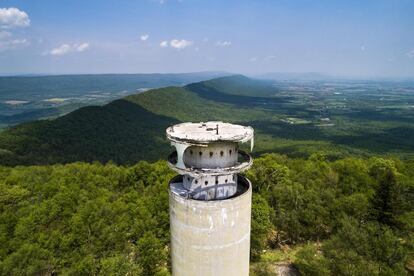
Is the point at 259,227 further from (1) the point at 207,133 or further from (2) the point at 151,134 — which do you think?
(2) the point at 151,134

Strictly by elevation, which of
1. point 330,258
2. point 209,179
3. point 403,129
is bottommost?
point 403,129

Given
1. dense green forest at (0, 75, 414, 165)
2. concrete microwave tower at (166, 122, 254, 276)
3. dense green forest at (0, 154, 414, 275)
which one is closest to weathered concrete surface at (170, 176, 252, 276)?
concrete microwave tower at (166, 122, 254, 276)

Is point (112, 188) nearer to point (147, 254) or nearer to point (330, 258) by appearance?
point (147, 254)

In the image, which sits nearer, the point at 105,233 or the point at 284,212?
the point at 105,233

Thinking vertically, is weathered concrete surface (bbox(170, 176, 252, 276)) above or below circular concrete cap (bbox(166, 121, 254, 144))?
below

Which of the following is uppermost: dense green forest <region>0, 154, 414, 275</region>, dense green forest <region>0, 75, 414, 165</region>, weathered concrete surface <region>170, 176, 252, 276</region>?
weathered concrete surface <region>170, 176, 252, 276</region>

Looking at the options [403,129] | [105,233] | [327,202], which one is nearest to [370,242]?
[327,202]

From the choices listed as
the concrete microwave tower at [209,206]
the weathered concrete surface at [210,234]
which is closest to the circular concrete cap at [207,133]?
the concrete microwave tower at [209,206]

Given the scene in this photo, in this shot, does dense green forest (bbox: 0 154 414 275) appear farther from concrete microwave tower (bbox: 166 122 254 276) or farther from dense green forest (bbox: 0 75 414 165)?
dense green forest (bbox: 0 75 414 165)
